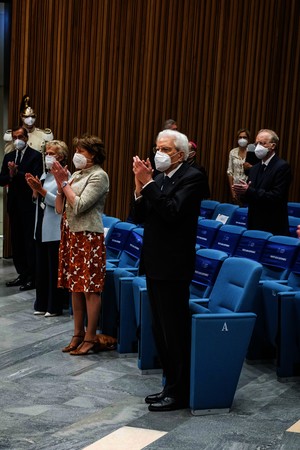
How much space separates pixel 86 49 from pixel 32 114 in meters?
1.21

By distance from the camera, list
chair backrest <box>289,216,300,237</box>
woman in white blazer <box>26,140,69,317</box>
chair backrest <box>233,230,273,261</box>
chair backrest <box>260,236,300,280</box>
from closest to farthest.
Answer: chair backrest <box>260,236,300,280</box> → chair backrest <box>233,230,273,261</box> → woman in white blazer <box>26,140,69,317</box> → chair backrest <box>289,216,300,237</box>

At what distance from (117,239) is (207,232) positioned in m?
0.71

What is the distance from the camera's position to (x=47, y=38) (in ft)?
30.3

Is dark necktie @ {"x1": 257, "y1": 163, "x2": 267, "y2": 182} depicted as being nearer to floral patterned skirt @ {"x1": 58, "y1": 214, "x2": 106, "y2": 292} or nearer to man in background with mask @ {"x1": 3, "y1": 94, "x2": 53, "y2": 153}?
floral patterned skirt @ {"x1": 58, "y1": 214, "x2": 106, "y2": 292}

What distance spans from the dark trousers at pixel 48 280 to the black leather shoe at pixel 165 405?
2.32 metres

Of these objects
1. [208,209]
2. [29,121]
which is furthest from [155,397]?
[29,121]

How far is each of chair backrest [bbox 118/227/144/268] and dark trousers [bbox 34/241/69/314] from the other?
533 millimetres

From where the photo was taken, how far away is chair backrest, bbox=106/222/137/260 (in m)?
6.30

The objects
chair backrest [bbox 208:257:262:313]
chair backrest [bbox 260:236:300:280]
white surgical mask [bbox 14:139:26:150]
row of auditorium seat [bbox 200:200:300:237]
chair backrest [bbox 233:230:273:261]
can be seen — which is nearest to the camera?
chair backrest [bbox 208:257:262:313]

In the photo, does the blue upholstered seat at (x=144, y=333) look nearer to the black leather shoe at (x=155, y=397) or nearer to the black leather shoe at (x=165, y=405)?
the black leather shoe at (x=155, y=397)

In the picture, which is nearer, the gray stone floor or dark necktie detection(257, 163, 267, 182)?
the gray stone floor

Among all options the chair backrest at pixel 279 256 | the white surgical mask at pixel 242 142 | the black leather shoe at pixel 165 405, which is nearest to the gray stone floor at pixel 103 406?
Result: the black leather shoe at pixel 165 405

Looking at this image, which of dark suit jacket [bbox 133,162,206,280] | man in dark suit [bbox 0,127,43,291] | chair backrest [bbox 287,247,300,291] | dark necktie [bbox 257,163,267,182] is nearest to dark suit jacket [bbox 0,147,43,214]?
man in dark suit [bbox 0,127,43,291]

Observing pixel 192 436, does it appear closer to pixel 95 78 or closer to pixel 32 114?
pixel 32 114
